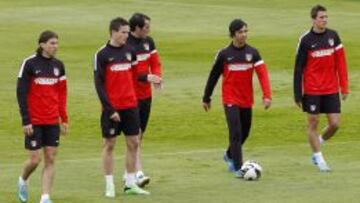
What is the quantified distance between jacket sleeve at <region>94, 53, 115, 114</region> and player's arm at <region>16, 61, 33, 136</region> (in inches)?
43.8

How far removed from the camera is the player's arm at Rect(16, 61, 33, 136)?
14.7m

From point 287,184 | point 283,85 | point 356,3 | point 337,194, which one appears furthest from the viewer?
point 356,3

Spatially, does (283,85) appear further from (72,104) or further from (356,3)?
(356,3)

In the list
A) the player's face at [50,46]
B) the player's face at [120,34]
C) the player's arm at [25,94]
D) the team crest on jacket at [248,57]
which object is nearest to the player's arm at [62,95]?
the player's face at [50,46]

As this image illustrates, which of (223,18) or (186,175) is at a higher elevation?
(186,175)

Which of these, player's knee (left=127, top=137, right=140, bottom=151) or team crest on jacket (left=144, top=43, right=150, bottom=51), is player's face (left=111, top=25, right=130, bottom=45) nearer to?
player's knee (left=127, top=137, right=140, bottom=151)

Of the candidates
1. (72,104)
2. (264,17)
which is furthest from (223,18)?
(72,104)

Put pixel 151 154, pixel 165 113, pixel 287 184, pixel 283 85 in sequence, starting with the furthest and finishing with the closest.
Result: pixel 283 85 → pixel 165 113 → pixel 151 154 → pixel 287 184

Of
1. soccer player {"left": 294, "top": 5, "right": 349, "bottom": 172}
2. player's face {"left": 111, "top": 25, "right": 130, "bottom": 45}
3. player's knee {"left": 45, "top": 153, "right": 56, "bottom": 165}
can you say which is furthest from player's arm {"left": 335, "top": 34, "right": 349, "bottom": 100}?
player's knee {"left": 45, "top": 153, "right": 56, "bottom": 165}

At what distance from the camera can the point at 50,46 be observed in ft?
48.4

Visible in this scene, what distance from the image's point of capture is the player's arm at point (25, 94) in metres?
14.7

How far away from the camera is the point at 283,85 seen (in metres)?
33.2

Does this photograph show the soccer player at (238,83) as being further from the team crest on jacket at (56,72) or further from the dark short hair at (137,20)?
the team crest on jacket at (56,72)

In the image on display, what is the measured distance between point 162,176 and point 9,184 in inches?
96.1
